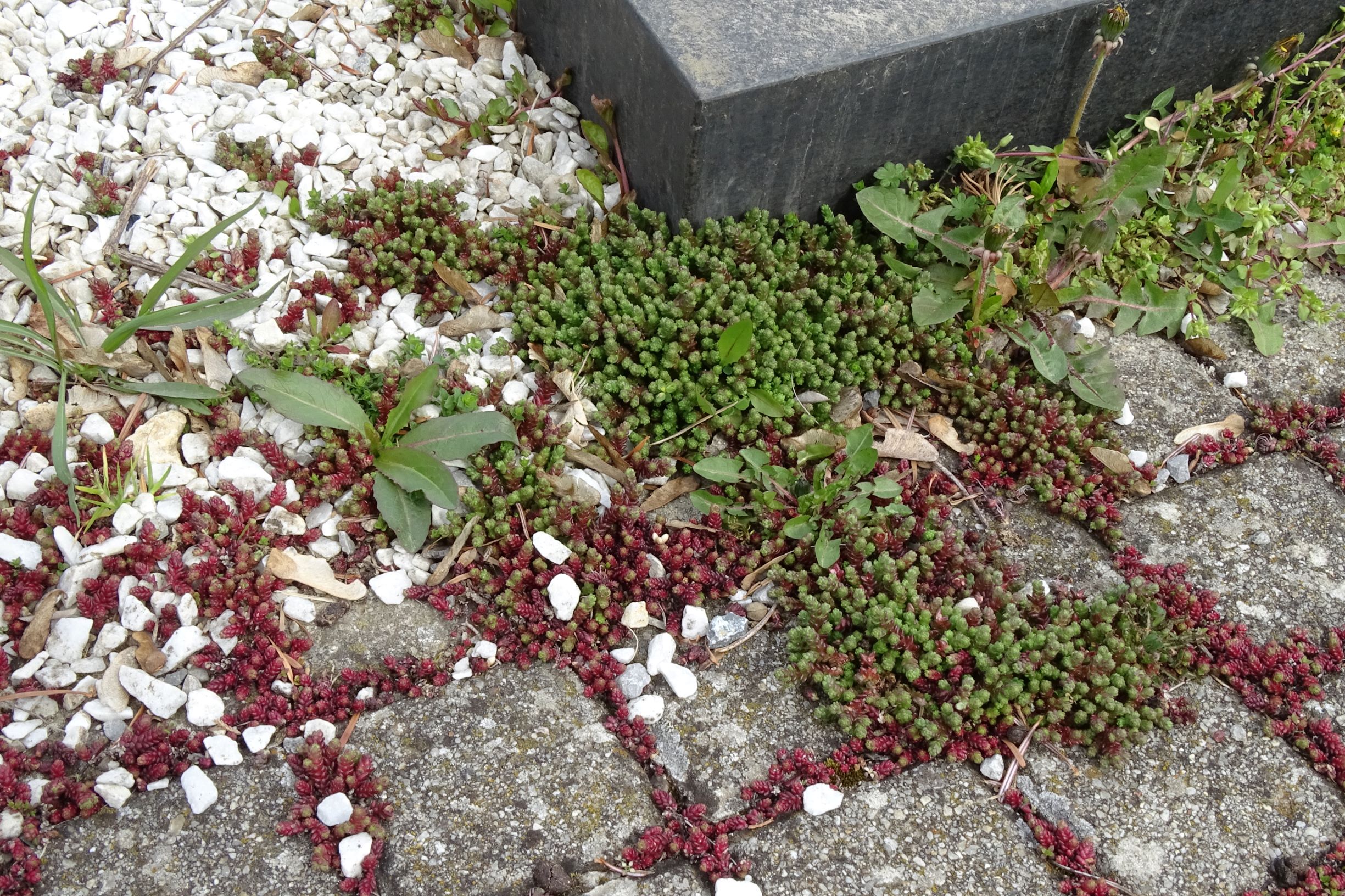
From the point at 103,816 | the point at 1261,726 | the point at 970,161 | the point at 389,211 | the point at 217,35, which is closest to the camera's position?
the point at 103,816

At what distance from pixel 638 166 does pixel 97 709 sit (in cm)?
252

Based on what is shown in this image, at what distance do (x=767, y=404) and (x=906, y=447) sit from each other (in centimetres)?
52

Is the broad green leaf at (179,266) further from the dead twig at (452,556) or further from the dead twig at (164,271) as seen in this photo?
the dead twig at (452,556)

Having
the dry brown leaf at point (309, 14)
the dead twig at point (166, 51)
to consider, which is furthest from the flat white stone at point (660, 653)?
the dry brown leaf at point (309, 14)

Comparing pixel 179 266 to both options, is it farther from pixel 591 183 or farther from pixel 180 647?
pixel 591 183

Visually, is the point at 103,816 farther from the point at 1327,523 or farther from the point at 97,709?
the point at 1327,523

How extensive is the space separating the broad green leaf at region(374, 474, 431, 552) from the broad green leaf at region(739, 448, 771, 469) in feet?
3.34

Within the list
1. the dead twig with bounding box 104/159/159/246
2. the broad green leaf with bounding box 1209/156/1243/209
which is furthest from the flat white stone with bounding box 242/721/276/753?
the broad green leaf with bounding box 1209/156/1243/209

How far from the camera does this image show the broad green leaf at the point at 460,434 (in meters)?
3.01

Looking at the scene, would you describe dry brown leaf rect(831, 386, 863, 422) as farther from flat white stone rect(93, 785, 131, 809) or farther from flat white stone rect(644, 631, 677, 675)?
flat white stone rect(93, 785, 131, 809)

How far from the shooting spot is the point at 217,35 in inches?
161

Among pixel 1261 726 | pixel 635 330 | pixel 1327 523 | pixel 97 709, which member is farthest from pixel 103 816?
pixel 1327 523

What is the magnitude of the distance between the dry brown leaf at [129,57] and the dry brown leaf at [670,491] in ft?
9.34

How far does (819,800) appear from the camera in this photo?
2566 mm
